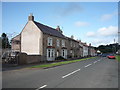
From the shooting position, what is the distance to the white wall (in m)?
29.7

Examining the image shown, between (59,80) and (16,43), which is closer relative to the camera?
(59,80)

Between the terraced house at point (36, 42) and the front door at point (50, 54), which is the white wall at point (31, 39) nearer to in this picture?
the terraced house at point (36, 42)

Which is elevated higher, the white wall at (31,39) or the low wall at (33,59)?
the white wall at (31,39)

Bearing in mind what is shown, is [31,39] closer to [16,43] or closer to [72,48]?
[16,43]

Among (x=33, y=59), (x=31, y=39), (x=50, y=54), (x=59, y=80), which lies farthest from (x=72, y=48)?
(x=59, y=80)

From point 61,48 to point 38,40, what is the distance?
1071 centimetres

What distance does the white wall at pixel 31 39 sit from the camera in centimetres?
2973

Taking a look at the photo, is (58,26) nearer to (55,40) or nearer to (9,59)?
(55,40)

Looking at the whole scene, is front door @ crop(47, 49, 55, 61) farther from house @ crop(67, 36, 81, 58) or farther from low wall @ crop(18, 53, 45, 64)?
house @ crop(67, 36, 81, 58)

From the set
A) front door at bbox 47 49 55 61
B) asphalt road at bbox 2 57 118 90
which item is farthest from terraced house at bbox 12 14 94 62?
asphalt road at bbox 2 57 118 90

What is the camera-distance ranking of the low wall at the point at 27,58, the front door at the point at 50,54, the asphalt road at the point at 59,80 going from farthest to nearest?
1. the front door at the point at 50,54
2. the low wall at the point at 27,58
3. the asphalt road at the point at 59,80

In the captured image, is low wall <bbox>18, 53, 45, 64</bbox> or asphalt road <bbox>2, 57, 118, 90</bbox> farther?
low wall <bbox>18, 53, 45, 64</bbox>

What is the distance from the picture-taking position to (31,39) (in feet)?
102

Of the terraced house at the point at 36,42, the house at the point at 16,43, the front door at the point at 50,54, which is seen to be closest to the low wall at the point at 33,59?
the terraced house at the point at 36,42
